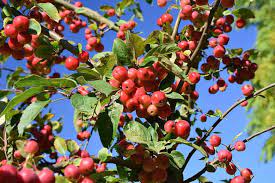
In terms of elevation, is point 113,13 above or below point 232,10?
above

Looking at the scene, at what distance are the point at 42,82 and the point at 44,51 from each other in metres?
0.39

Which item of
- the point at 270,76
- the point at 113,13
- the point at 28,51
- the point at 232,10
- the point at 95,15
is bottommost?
the point at 28,51

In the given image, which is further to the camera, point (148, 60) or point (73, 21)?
point (73, 21)

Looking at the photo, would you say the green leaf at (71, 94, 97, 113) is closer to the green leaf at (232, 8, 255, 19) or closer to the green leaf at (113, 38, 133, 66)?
the green leaf at (113, 38, 133, 66)

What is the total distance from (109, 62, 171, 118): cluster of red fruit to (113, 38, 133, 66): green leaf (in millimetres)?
73

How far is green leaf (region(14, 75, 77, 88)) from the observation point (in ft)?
3.68

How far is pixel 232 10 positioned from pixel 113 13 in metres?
1.14

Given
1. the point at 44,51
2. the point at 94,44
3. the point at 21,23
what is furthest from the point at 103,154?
the point at 94,44

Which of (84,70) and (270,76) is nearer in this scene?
(84,70)

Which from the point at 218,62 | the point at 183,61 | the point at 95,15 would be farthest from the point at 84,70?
the point at 95,15

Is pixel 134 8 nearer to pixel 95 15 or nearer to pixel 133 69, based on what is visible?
pixel 95 15

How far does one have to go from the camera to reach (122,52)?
1339 mm

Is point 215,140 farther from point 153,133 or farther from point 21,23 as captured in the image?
point 21,23

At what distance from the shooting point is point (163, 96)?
1.25 metres
